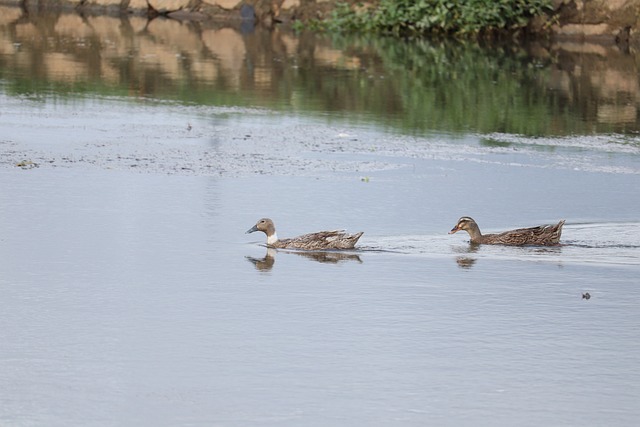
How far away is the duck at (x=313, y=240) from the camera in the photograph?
13.2 metres

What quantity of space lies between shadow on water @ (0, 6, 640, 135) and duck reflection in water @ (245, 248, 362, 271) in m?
7.76

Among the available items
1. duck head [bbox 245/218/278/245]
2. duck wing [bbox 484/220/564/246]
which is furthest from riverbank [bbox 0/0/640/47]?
duck head [bbox 245/218/278/245]

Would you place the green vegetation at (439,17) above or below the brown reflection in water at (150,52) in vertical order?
above

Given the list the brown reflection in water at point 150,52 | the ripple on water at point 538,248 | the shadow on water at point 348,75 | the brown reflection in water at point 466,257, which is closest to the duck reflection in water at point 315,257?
the ripple on water at point 538,248

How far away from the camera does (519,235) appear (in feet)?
44.6

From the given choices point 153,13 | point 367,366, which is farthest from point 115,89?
point 153,13

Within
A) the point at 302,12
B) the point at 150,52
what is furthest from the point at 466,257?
the point at 302,12

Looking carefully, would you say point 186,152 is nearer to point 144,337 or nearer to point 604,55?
point 144,337

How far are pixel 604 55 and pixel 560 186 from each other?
59.0 feet

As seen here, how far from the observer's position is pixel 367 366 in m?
9.72

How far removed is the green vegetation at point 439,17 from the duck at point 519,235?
81.0ft

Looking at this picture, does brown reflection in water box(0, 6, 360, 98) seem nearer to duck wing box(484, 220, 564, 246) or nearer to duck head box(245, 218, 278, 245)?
duck head box(245, 218, 278, 245)

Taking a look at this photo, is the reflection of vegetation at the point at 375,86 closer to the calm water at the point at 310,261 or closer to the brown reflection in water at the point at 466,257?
the calm water at the point at 310,261

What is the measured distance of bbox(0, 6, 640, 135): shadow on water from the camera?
22.9 metres
